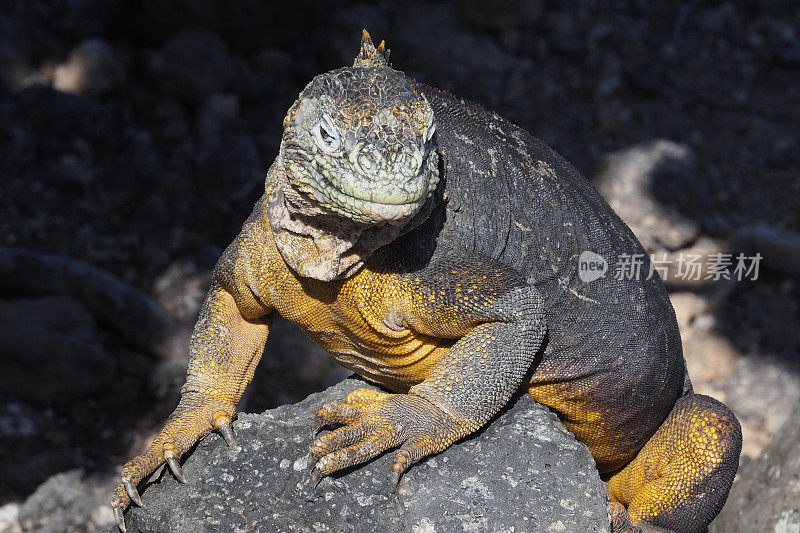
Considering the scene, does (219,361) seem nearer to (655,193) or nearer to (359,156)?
(359,156)

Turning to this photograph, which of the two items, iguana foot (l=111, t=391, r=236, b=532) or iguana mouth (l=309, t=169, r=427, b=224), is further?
iguana foot (l=111, t=391, r=236, b=532)

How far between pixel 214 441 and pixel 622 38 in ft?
25.4

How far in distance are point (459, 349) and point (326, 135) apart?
1095 millimetres

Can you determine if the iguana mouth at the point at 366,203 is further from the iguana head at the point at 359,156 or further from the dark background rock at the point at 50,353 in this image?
the dark background rock at the point at 50,353

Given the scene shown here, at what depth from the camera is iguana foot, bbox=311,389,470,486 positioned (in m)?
3.39

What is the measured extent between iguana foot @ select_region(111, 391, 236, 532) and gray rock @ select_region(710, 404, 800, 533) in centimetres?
302

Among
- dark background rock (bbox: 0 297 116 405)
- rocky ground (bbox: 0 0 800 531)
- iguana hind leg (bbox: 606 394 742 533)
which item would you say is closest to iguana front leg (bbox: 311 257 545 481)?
iguana hind leg (bbox: 606 394 742 533)

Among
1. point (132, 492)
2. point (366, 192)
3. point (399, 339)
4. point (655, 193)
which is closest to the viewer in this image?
point (366, 192)

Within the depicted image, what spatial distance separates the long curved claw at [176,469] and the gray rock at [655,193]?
4916 millimetres

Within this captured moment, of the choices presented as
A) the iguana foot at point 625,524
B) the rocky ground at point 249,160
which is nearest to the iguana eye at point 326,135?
the iguana foot at point 625,524

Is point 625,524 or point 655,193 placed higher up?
point 655,193

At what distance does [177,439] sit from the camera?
3.74 metres

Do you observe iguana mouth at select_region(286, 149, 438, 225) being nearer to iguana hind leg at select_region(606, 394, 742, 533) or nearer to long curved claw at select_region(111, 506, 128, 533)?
long curved claw at select_region(111, 506, 128, 533)

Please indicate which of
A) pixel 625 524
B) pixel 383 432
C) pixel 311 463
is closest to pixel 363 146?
pixel 383 432
